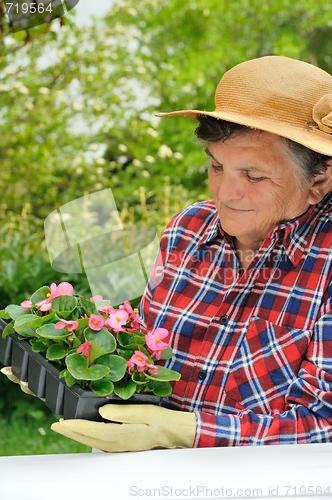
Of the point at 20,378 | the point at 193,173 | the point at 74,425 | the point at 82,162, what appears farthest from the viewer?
the point at 193,173

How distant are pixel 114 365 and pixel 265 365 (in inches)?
15.5

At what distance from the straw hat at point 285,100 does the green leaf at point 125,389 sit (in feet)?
1.96

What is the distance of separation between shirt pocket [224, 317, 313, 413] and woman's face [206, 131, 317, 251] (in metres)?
0.24

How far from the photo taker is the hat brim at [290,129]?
1.36m

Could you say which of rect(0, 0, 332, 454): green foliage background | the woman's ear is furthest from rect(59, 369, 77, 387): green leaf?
rect(0, 0, 332, 454): green foliage background

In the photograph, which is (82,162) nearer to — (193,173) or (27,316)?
(193,173)

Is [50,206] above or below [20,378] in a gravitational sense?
below

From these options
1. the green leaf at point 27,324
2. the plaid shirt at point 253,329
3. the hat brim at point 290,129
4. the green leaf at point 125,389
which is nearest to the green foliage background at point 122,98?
the plaid shirt at point 253,329

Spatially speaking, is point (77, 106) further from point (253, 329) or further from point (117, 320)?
point (117, 320)

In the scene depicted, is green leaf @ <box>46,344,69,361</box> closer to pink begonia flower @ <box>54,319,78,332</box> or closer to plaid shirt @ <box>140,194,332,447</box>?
pink begonia flower @ <box>54,319,78,332</box>

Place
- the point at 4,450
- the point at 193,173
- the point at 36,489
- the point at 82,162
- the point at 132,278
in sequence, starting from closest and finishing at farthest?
1. the point at 36,489
2. the point at 132,278
3. the point at 4,450
4. the point at 82,162
5. the point at 193,173

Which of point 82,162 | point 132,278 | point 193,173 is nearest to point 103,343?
point 132,278

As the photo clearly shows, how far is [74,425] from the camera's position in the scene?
46.1 inches

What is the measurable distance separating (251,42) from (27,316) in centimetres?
662
